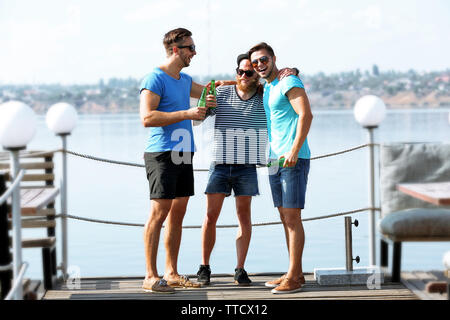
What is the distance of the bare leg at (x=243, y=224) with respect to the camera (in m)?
4.57

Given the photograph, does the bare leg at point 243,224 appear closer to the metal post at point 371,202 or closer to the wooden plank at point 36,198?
the metal post at point 371,202

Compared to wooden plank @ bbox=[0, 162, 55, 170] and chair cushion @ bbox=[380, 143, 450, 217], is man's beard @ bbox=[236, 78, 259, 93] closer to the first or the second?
chair cushion @ bbox=[380, 143, 450, 217]

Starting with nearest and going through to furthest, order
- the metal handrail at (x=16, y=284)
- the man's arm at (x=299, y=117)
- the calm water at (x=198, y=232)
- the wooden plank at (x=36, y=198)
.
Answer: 1. the metal handrail at (x=16, y=284)
2. the wooden plank at (x=36, y=198)
3. the man's arm at (x=299, y=117)
4. the calm water at (x=198, y=232)

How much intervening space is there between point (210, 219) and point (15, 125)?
1474 millimetres

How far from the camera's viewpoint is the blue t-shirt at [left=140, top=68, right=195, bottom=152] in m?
4.25

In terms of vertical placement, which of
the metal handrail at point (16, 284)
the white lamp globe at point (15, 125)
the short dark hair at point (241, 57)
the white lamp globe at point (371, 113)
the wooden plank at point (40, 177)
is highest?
the short dark hair at point (241, 57)

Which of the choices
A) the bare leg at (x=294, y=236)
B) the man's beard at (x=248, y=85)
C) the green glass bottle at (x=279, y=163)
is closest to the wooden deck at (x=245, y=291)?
the bare leg at (x=294, y=236)

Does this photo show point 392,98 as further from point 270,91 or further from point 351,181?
point 270,91

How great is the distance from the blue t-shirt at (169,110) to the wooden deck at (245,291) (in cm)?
92

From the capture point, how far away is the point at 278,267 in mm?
11109

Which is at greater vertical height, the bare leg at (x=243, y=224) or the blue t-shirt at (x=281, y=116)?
the blue t-shirt at (x=281, y=116)

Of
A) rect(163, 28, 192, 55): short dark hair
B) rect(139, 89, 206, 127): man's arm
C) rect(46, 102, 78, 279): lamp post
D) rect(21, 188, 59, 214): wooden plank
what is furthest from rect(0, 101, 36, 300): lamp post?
rect(46, 102, 78, 279): lamp post

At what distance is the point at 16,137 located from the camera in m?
3.69

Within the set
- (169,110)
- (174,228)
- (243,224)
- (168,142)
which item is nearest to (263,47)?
(169,110)
